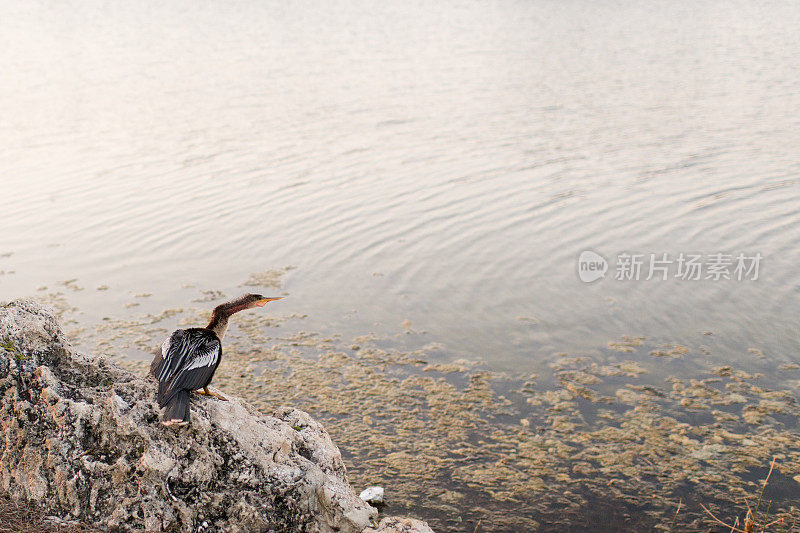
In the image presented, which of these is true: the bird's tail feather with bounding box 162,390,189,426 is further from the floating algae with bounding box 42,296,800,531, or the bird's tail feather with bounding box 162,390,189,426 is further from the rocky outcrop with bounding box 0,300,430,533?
the floating algae with bounding box 42,296,800,531

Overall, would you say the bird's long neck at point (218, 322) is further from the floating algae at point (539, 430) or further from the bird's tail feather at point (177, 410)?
the floating algae at point (539, 430)

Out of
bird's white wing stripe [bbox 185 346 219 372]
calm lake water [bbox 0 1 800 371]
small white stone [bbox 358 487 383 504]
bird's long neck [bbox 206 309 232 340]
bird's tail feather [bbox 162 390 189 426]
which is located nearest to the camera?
bird's tail feather [bbox 162 390 189 426]

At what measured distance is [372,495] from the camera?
5.54 m

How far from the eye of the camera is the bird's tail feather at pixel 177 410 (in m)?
3.96

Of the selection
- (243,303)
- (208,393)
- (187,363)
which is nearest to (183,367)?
(187,363)

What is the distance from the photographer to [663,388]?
709cm

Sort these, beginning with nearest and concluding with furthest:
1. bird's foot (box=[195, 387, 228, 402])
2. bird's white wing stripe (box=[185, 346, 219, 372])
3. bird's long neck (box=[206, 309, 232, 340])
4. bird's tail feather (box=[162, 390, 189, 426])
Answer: bird's tail feather (box=[162, 390, 189, 426]) → bird's white wing stripe (box=[185, 346, 219, 372]) → bird's foot (box=[195, 387, 228, 402]) → bird's long neck (box=[206, 309, 232, 340])

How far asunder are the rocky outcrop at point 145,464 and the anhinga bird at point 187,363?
0.16 m

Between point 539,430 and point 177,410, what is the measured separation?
146 inches

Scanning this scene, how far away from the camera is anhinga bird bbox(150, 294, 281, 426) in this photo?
4039 millimetres

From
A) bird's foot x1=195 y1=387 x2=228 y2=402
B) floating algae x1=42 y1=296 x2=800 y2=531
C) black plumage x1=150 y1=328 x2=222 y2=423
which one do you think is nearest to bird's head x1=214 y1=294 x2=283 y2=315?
black plumage x1=150 y1=328 x2=222 y2=423

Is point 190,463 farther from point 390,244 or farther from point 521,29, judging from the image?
point 521,29

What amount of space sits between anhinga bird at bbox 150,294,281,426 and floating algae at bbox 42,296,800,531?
82.5 inches

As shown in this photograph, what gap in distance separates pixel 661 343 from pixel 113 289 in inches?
300
